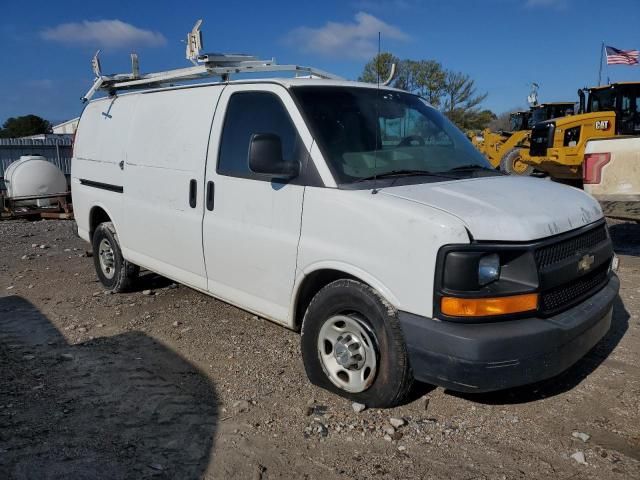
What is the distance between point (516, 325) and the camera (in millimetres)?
2910

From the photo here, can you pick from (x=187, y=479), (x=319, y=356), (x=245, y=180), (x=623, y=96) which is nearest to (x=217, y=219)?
(x=245, y=180)

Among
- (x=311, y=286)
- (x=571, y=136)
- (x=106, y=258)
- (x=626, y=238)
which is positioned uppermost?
(x=571, y=136)

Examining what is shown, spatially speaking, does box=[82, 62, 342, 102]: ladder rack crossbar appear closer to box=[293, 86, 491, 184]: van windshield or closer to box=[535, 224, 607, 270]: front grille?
box=[293, 86, 491, 184]: van windshield

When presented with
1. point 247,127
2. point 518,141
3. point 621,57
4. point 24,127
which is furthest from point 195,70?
point 24,127

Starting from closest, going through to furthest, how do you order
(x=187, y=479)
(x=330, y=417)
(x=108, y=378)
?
(x=187, y=479) → (x=330, y=417) → (x=108, y=378)

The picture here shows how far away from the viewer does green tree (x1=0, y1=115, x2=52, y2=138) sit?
47406 mm

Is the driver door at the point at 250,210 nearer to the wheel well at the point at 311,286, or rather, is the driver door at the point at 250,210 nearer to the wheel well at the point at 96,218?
Answer: the wheel well at the point at 311,286

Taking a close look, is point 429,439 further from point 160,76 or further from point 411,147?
point 160,76

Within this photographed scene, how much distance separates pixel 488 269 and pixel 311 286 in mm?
1284

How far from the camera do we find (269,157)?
3518mm

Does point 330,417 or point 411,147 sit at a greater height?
point 411,147

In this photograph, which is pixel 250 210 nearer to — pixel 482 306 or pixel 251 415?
pixel 251 415

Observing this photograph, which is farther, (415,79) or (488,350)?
(415,79)

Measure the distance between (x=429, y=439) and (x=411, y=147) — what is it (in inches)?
79.8
